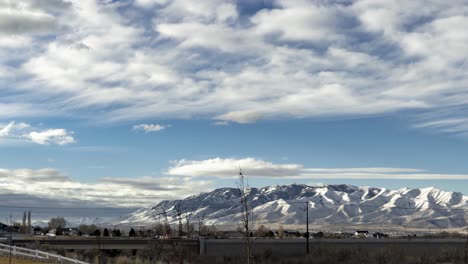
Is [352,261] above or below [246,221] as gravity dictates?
below

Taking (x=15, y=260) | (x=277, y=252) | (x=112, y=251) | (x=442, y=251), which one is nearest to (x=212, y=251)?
(x=277, y=252)

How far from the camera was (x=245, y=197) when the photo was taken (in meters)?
14.5

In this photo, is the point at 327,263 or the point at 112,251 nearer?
the point at 327,263

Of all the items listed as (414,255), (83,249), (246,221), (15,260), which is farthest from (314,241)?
(246,221)

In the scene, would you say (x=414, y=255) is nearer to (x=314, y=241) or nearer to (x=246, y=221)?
(x=314, y=241)

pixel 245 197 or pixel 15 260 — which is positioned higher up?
pixel 245 197

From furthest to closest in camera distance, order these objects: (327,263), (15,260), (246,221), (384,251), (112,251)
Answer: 1. (112,251)
2. (384,251)
3. (327,263)
4. (15,260)
5. (246,221)

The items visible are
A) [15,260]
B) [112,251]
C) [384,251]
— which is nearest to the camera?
[15,260]

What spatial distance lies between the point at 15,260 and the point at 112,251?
5187 centimetres

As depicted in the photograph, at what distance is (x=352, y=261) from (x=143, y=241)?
35150 mm

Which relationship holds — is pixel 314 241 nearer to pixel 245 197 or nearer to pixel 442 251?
pixel 442 251

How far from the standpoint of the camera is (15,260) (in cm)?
5078

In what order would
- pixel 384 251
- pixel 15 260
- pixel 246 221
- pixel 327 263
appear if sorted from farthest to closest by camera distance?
pixel 384 251 < pixel 327 263 < pixel 15 260 < pixel 246 221

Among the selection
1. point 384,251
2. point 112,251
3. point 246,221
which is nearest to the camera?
point 246,221
